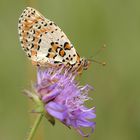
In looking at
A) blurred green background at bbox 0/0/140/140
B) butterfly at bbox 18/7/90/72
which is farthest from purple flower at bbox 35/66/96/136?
blurred green background at bbox 0/0/140/140

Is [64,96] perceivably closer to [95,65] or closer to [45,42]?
[45,42]

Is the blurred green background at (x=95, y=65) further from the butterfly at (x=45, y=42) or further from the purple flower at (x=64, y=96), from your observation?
the purple flower at (x=64, y=96)

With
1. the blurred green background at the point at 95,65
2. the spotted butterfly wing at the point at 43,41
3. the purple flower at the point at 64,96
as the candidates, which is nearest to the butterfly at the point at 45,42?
the spotted butterfly wing at the point at 43,41

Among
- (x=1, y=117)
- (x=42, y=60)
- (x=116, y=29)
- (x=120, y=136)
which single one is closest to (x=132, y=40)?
(x=116, y=29)

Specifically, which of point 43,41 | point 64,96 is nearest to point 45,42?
point 43,41

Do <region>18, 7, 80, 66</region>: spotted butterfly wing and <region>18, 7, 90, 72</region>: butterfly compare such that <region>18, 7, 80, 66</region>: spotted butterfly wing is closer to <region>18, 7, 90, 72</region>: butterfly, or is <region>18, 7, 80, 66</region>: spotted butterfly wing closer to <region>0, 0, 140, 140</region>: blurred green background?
<region>18, 7, 90, 72</region>: butterfly

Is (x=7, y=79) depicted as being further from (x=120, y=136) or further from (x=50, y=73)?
(x=50, y=73)

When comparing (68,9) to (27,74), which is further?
(68,9)
